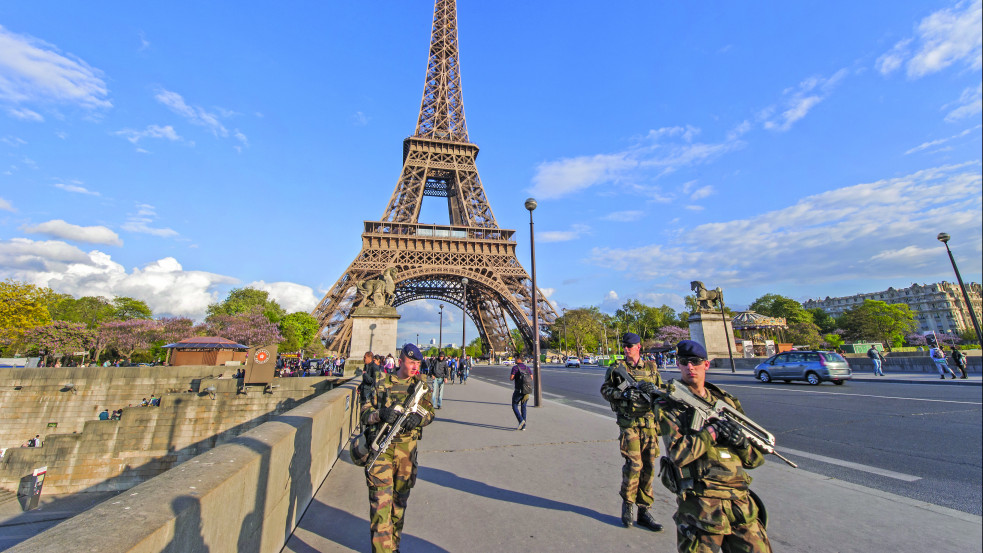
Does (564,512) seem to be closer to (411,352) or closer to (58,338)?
(411,352)

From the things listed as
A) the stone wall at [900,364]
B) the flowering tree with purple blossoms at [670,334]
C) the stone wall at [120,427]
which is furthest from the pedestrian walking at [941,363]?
the flowering tree with purple blossoms at [670,334]

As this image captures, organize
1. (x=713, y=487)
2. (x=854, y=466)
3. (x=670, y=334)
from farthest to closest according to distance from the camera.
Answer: (x=670, y=334)
(x=854, y=466)
(x=713, y=487)

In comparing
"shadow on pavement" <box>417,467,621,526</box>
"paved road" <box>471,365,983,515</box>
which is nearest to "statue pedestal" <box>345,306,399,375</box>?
"paved road" <box>471,365,983,515</box>

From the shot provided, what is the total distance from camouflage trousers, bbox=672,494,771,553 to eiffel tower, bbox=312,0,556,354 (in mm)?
30190

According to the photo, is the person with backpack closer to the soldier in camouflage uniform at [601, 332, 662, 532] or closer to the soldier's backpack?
Answer: the soldier's backpack

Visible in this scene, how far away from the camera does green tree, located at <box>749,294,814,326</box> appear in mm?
71500

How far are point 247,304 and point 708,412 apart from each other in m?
76.5

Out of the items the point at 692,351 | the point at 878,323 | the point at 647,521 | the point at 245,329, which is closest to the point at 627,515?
the point at 647,521

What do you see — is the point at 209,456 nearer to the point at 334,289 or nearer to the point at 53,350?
the point at 334,289

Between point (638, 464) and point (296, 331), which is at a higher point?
point (296, 331)

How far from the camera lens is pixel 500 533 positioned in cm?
351

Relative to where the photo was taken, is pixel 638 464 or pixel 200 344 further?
pixel 200 344

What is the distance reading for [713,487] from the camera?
2.33 meters

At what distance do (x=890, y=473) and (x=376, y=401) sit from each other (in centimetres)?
620
